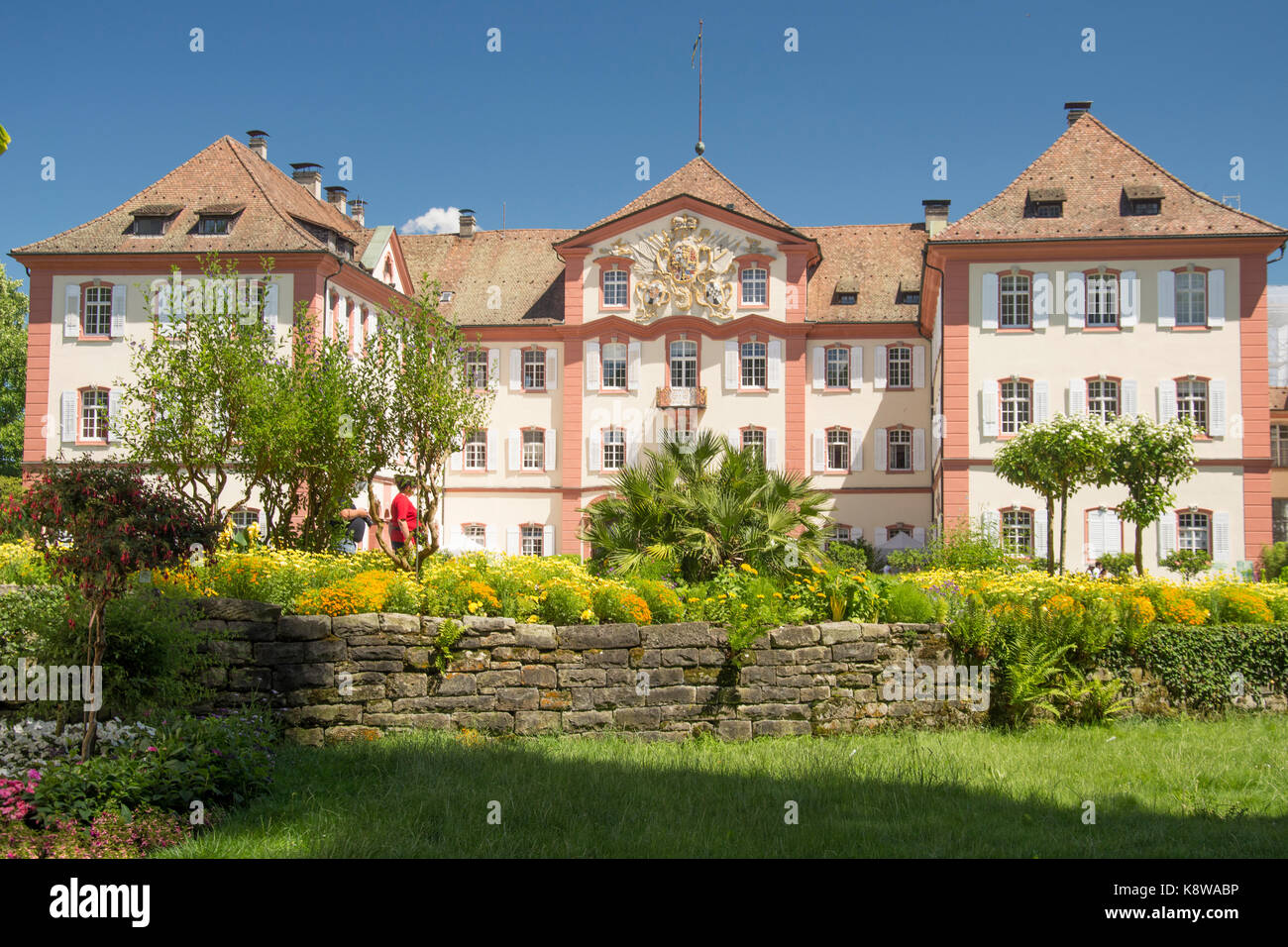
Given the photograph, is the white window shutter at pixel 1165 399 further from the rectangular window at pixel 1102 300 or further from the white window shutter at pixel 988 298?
the white window shutter at pixel 988 298

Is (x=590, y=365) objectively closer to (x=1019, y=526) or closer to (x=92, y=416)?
(x=1019, y=526)

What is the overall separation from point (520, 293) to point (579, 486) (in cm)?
777

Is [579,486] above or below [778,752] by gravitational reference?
above

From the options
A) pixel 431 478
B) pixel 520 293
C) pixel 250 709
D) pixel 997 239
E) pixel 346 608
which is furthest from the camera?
pixel 520 293

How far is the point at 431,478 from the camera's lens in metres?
14.6

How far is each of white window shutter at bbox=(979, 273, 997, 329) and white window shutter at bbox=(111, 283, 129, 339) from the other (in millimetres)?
25044

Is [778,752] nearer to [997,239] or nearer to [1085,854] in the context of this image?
[1085,854]

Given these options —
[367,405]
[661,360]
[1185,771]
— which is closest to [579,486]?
[661,360]

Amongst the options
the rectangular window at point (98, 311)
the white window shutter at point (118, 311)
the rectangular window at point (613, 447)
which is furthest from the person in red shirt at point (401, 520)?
the rectangular window at point (98, 311)

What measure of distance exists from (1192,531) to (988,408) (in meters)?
6.44

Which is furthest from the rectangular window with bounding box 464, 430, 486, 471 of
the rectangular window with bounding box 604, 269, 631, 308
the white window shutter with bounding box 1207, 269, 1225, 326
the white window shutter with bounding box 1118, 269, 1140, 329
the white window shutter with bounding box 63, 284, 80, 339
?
the white window shutter with bounding box 1207, 269, 1225, 326

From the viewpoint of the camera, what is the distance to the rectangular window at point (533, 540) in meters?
38.2

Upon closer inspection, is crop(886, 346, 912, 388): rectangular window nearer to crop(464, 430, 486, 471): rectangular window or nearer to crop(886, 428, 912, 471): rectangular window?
crop(886, 428, 912, 471): rectangular window

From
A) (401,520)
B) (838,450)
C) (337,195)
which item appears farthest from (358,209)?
(401,520)
